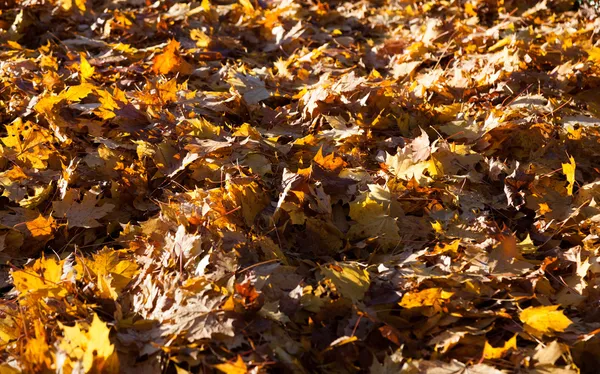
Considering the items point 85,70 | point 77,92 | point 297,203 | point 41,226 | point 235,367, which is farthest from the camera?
point 85,70

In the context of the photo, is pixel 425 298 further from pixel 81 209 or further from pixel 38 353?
pixel 81 209

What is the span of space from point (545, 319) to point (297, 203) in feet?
2.87

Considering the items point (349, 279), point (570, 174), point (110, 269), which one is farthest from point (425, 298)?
point (110, 269)

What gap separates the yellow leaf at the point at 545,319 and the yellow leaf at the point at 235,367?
81 cm

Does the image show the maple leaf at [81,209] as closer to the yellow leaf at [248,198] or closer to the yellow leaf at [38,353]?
the yellow leaf at [248,198]

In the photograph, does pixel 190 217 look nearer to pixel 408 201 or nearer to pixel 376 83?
pixel 408 201

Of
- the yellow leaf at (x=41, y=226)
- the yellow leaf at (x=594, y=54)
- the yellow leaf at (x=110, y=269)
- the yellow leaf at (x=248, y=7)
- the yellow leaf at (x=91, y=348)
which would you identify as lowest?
the yellow leaf at (x=41, y=226)

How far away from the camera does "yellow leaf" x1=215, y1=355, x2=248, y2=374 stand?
1.33 meters

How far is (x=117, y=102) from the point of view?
2420mm

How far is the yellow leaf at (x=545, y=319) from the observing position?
1.50 metres

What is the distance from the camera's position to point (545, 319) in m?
1.52

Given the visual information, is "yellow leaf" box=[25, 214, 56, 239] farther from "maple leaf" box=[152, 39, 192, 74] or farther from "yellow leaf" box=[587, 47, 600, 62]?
"yellow leaf" box=[587, 47, 600, 62]

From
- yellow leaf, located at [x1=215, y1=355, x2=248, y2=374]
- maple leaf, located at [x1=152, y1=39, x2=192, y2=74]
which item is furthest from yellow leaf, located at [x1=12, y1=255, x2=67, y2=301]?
maple leaf, located at [x1=152, y1=39, x2=192, y2=74]

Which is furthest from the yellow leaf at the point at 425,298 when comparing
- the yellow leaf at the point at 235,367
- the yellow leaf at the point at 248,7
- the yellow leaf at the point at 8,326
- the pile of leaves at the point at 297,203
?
the yellow leaf at the point at 248,7
